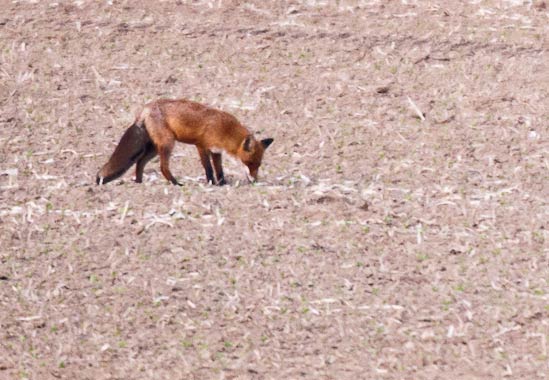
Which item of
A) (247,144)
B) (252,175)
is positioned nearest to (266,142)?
(247,144)

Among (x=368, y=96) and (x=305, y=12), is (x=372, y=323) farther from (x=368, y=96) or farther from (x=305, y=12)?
(x=305, y=12)

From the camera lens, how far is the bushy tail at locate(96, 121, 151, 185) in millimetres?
11578

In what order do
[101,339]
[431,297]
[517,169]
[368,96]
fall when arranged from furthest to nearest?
[368,96], [517,169], [431,297], [101,339]

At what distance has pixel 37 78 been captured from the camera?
1409 cm

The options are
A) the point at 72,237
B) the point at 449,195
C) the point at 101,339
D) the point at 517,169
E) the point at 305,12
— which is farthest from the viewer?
the point at 305,12

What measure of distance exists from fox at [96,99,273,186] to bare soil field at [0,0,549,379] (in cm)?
A: 27

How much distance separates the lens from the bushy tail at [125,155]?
1158 centimetres

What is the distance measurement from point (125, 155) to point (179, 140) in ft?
1.97

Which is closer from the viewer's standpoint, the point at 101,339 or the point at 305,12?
the point at 101,339

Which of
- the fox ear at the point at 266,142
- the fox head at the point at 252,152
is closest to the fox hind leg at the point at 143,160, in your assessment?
the fox head at the point at 252,152

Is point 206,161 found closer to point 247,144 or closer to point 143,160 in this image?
point 247,144

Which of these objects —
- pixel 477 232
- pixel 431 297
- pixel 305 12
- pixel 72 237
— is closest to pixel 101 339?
pixel 72 237

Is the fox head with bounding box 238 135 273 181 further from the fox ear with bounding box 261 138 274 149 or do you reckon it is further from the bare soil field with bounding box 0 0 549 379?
the bare soil field with bounding box 0 0 549 379

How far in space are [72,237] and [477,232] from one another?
343cm
